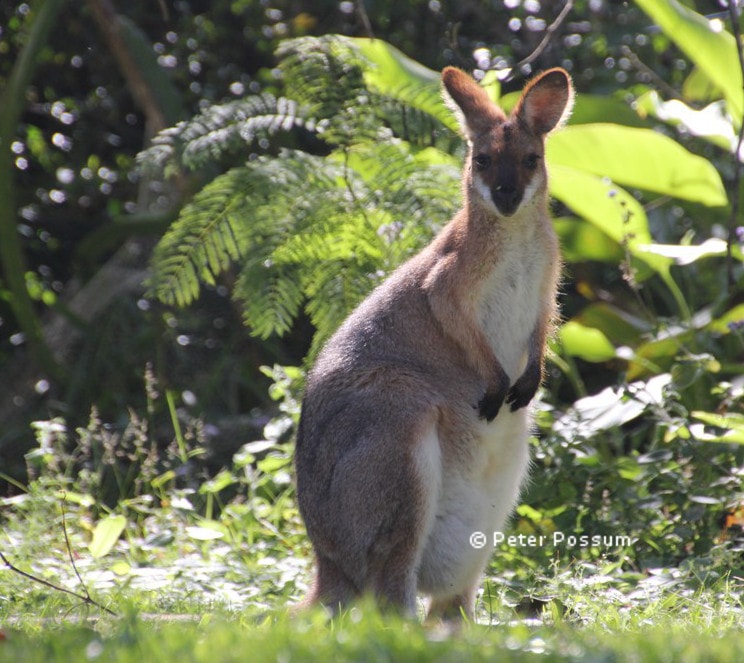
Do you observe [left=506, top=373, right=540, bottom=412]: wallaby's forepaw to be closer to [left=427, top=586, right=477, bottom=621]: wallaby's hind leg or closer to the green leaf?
Answer: [left=427, top=586, right=477, bottom=621]: wallaby's hind leg


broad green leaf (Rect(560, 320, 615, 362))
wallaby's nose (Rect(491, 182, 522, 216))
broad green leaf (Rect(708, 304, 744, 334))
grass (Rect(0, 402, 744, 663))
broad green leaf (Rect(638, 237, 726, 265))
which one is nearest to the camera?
grass (Rect(0, 402, 744, 663))

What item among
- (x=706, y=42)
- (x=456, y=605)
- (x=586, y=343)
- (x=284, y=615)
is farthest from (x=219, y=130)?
(x=284, y=615)

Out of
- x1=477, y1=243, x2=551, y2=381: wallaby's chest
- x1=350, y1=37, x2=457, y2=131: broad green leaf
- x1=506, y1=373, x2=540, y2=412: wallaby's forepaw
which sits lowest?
x1=506, y1=373, x2=540, y2=412: wallaby's forepaw

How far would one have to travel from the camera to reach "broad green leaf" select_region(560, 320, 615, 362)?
604 centimetres

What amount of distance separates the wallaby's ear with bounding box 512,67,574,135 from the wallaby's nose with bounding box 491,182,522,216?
1.14 ft

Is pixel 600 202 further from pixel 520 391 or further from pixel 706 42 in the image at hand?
pixel 520 391

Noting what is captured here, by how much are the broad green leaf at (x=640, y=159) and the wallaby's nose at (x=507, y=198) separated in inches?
87.5

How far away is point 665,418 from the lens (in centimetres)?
506

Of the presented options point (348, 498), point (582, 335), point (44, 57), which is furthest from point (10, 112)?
point (348, 498)

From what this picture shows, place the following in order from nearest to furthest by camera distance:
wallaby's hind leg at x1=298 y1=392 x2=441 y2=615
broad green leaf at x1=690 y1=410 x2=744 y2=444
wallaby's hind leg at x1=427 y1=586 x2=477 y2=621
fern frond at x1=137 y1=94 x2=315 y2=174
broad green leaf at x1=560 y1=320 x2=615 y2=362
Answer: wallaby's hind leg at x1=298 y1=392 x2=441 y2=615, wallaby's hind leg at x1=427 y1=586 x2=477 y2=621, broad green leaf at x1=690 y1=410 x2=744 y2=444, fern frond at x1=137 y1=94 x2=315 y2=174, broad green leaf at x1=560 y1=320 x2=615 y2=362

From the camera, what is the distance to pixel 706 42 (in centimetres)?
603

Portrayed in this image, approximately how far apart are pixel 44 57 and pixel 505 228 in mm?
5399

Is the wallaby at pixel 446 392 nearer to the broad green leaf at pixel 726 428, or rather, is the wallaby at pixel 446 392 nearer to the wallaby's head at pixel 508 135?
the wallaby's head at pixel 508 135

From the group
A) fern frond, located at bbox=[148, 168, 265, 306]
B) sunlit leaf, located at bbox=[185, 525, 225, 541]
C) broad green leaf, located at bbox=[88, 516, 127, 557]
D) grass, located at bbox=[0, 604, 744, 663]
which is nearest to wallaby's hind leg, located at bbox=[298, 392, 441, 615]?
grass, located at bbox=[0, 604, 744, 663]
